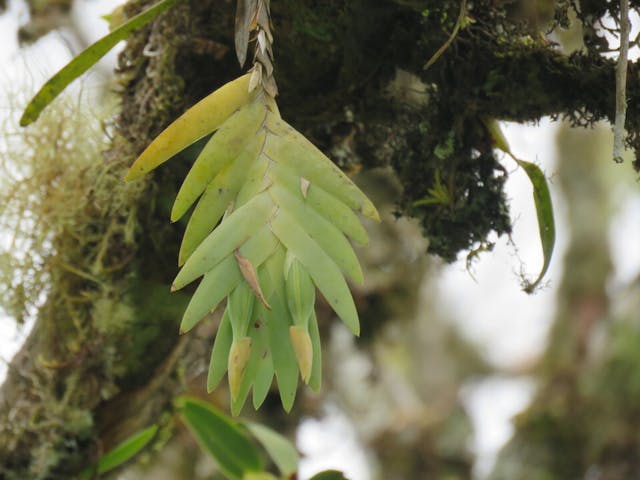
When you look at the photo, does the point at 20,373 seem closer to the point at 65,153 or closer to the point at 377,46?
the point at 65,153

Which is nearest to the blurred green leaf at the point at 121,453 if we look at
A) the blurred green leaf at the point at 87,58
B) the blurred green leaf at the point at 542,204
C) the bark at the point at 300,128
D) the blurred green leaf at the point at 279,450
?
the bark at the point at 300,128

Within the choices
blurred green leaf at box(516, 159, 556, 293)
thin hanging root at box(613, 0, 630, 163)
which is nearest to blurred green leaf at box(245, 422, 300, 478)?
blurred green leaf at box(516, 159, 556, 293)

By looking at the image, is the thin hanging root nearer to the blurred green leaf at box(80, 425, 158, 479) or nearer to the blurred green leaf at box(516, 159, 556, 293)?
the blurred green leaf at box(516, 159, 556, 293)

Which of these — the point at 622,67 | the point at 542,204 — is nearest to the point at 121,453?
the point at 542,204

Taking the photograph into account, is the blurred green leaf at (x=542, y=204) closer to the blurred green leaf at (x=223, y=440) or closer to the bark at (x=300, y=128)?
the bark at (x=300, y=128)

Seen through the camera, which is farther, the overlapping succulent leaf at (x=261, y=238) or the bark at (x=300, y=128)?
the bark at (x=300, y=128)

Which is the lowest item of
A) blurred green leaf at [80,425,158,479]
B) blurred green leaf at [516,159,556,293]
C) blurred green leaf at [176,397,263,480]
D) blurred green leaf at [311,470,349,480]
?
blurred green leaf at [80,425,158,479]

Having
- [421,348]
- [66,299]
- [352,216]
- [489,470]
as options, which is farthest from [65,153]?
[421,348]
